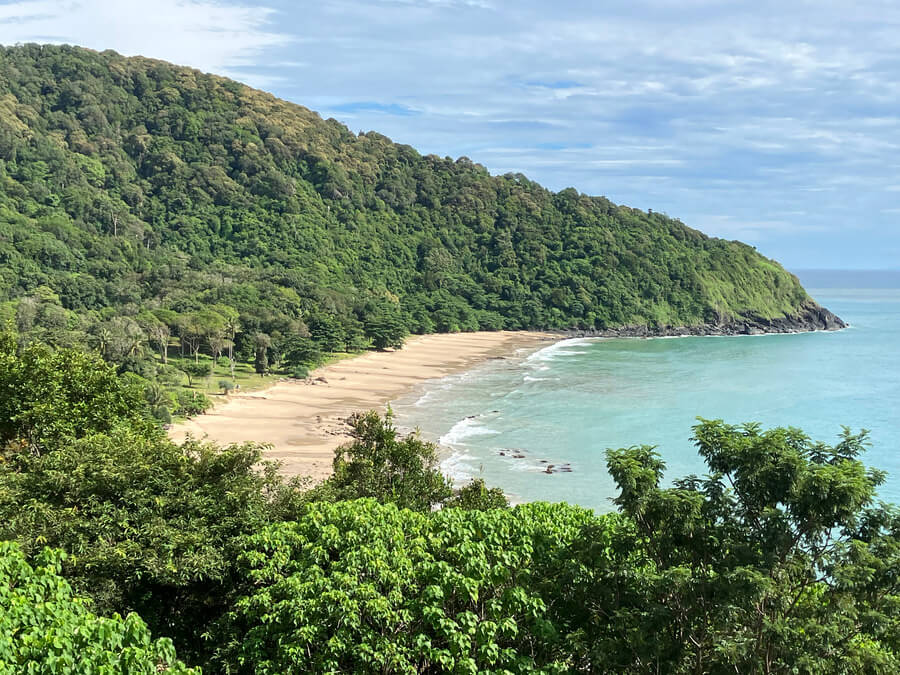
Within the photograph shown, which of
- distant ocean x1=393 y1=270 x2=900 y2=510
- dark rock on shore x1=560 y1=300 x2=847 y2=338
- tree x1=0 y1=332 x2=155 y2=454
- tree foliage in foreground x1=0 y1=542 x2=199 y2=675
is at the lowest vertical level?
distant ocean x1=393 y1=270 x2=900 y2=510

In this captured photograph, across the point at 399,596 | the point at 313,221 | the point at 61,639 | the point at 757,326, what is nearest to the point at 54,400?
the point at 399,596

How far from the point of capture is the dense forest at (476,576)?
325 inches

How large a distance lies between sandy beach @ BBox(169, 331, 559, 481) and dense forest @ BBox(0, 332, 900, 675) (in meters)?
6.83

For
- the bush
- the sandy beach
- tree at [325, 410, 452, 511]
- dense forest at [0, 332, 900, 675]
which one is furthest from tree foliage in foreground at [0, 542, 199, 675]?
the bush

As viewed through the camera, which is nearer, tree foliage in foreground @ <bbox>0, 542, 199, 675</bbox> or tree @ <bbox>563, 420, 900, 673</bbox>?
tree foliage in foreground @ <bbox>0, 542, 199, 675</bbox>

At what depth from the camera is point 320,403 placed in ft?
160

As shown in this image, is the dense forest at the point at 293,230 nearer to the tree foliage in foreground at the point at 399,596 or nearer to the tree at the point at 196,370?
the tree at the point at 196,370

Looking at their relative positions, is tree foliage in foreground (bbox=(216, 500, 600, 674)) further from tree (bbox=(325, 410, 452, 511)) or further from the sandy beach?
the sandy beach

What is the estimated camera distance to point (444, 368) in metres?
69.3

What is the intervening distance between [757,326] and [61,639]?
12557 centimetres

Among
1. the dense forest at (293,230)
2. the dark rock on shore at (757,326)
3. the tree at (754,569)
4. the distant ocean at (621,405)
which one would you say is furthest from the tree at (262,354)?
the dark rock on shore at (757,326)

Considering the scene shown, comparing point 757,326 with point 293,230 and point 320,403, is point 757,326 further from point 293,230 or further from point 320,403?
point 320,403

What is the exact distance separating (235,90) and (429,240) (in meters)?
58.6

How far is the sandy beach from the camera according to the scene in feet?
120
